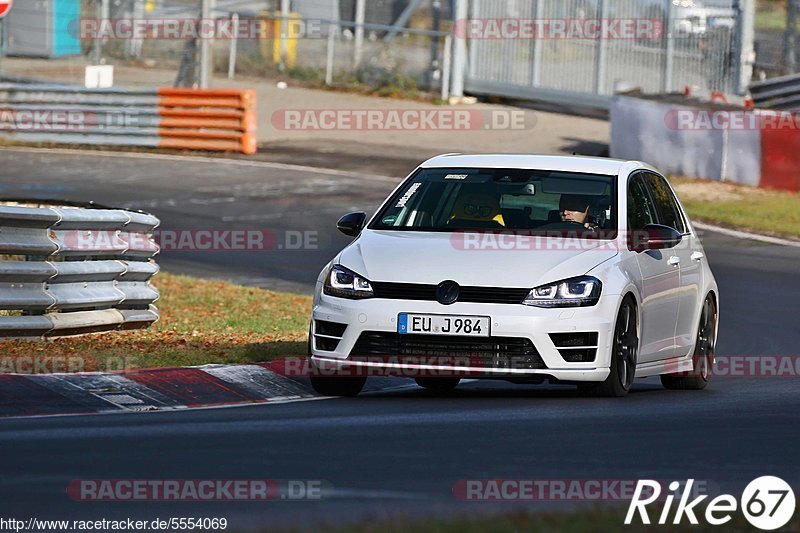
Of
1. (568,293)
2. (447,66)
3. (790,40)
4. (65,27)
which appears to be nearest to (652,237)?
(568,293)

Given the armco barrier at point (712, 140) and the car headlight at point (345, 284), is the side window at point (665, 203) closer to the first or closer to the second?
the car headlight at point (345, 284)

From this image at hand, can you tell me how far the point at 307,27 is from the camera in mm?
41156

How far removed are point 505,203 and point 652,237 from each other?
95 cm

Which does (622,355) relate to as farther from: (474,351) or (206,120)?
(206,120)

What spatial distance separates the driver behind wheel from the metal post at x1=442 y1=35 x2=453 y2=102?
92.3ft

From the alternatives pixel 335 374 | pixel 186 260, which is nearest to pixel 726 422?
pixel 335 374

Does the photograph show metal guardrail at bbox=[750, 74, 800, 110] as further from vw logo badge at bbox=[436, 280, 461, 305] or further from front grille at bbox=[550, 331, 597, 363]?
vw logo badge at bbox=[436, 280, 461, 305]

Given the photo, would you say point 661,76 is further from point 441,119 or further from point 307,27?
point 307,27

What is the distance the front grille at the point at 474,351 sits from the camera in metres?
9.55

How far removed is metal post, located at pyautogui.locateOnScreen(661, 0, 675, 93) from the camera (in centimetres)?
3469

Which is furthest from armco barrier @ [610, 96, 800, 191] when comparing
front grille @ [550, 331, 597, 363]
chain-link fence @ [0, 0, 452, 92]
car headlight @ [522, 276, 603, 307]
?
front grille @ [550, 331, 597, 363]

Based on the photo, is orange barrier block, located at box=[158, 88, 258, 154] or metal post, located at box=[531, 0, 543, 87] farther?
metal post, located at box=[531, 0, 543, 87]

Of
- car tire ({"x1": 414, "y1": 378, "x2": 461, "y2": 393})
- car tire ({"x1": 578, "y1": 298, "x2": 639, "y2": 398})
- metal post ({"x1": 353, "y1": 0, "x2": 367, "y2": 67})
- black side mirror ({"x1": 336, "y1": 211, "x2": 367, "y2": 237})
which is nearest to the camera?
car tire ({"x1": 578, "y1": 298, "x2": 639, "y2": 398})

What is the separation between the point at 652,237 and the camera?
10.6 meters
